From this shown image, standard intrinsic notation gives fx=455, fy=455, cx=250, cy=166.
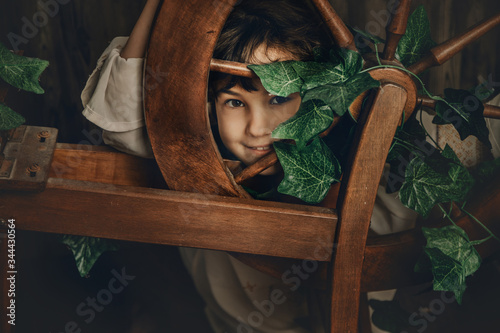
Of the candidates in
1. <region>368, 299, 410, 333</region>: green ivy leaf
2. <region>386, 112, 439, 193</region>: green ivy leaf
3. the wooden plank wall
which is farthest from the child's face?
<region>368, 299, 410, 333</region>: green ivy leaf

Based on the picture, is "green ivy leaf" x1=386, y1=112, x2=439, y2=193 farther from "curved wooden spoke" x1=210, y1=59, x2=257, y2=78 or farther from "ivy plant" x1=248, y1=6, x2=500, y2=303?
"curved wooden spoke" x1=210, y1=59, x2=257, y2=78

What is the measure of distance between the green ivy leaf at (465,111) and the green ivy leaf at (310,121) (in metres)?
0.23

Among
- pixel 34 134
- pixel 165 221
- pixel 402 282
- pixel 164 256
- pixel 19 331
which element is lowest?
pixel 19 331

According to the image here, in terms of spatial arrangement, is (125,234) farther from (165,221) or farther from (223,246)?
(223,246)

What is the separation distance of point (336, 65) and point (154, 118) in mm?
342

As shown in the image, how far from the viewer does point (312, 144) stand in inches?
33.1

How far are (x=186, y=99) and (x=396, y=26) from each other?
38 cm

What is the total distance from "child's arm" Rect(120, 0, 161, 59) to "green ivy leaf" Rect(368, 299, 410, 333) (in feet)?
2.91

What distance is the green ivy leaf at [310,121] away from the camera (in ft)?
2.63

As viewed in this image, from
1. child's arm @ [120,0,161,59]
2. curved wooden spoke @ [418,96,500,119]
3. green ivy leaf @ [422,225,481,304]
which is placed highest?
child's arm @ [120,0,161,59]

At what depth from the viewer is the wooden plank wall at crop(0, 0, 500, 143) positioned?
4.03ft

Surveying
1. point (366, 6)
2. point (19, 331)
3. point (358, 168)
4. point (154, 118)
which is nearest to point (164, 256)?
point (19, 331)

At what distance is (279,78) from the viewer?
2.61 ft

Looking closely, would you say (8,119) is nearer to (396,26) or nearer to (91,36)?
(91,36)
